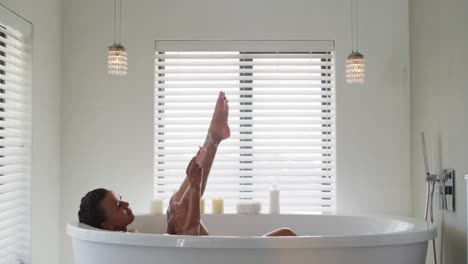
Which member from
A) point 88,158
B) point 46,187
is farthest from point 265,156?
point 46,187

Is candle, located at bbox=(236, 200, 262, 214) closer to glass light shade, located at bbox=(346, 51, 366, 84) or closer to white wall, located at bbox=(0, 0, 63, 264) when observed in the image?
glass light shade, located at bbox=(346, 51, 366, 84)

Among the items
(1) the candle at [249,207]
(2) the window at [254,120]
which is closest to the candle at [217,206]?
(1) the candle at [249,207]

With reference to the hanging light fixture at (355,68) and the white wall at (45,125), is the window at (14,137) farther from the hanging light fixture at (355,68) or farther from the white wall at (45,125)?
the hanging light fixture at (355,68)

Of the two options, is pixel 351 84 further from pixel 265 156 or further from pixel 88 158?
pixel 88 158

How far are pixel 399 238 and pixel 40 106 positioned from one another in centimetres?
221

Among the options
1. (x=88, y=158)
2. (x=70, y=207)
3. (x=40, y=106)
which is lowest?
(x=70, y=207)

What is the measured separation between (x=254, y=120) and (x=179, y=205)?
1.30m

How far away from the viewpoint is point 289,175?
12.8 feet

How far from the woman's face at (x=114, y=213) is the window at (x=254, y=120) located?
44.4 inches

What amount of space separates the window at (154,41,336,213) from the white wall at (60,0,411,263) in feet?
0.26

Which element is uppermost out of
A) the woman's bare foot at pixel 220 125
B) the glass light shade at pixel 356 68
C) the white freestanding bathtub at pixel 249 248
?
the glass light shade at pixel 356 68

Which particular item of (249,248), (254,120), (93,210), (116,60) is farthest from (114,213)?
(254,120)

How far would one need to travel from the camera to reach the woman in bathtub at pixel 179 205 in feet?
8.86

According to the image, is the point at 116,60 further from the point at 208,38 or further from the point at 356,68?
the point at 356,68
